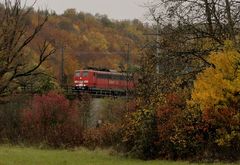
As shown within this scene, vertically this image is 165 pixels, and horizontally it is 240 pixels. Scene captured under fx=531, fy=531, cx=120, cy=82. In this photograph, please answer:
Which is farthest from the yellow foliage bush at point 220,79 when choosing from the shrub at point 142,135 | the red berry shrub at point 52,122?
the red berry shrub at point 52,122

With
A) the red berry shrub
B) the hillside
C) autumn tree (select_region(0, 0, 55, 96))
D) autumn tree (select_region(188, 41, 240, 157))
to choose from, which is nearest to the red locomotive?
the red berry shrub

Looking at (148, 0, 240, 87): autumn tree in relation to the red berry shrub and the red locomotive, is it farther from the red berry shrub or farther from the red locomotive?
the red locomotive

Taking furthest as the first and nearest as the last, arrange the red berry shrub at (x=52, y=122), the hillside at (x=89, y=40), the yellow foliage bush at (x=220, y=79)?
1. the hillside at (x=89, y=40)
2. the red berry shrub at (x=52, y=122)
3. the yellow foliage bush at (x=220, y=79)

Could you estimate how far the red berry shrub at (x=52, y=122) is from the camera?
135 ft

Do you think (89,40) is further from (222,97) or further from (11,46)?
(11,46)

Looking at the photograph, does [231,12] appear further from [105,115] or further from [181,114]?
[105,115]

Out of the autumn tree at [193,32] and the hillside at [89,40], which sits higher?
the hillside at [89,40]

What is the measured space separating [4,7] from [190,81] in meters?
12.7

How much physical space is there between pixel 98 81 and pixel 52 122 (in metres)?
29.6

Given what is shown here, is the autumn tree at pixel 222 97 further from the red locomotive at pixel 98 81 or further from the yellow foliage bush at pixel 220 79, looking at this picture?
the red locomotive at pixel 98 81

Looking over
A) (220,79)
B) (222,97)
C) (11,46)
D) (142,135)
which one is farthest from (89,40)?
(11,46)

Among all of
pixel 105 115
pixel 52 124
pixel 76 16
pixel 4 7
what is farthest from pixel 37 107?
pixel 76 16

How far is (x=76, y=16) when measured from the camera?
126125 millimetres

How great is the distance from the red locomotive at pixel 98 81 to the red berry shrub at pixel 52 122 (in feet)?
88.9
